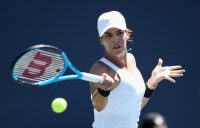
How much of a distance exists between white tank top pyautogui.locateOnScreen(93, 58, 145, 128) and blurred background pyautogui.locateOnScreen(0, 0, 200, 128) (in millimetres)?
1099

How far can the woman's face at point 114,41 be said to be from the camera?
2.80m

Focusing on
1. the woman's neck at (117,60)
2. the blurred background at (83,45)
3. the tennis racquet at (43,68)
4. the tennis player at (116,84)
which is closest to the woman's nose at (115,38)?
the tennis player at (116,84)

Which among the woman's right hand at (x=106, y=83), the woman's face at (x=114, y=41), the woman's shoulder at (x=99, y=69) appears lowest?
the woman's right hand at (x=106, y=83)

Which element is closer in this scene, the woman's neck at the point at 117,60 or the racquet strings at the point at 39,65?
the racquet strings at the point at 39,65

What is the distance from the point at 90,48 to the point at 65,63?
1356mm

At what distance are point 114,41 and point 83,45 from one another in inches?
45.5

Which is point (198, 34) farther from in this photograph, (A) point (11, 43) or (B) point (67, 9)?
(A) point (11, 43)

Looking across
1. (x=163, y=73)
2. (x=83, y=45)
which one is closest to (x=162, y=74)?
(x=163, y=73)

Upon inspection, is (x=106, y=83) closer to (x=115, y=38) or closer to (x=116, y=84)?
(x=116, y=84)

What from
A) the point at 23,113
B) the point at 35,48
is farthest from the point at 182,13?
the point at 35,48

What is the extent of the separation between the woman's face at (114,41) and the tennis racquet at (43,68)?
32 centimetres

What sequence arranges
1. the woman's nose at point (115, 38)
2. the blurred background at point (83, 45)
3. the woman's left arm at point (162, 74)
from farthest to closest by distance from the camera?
the blurred background at point (83, 45) < the woman's left arm at point (162, 74) < the woman's nose at point (115, 38)

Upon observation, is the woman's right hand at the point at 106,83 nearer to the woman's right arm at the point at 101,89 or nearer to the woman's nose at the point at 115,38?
the woman's right arm at the point at 101,89

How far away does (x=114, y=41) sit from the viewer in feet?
9.18
